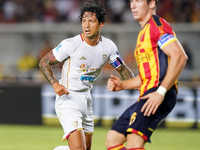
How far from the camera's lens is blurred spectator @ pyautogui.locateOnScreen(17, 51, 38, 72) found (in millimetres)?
12188

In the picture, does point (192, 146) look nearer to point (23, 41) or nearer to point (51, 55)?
point (51, 55)

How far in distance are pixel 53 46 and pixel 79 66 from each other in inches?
324

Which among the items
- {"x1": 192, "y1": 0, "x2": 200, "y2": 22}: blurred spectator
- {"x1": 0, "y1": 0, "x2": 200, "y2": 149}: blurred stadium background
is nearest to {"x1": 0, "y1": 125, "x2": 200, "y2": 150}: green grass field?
{"x1": 0, "y1": 0, "x2": 200, "y2": 149}: blurred stadium background

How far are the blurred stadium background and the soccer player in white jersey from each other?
4036 mm

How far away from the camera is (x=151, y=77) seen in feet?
11.6

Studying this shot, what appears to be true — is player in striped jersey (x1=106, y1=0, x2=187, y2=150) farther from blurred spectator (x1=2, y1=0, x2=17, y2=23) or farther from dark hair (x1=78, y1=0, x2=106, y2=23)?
blurred spectator (x1=2, y1=0, x2=17, y2=23)

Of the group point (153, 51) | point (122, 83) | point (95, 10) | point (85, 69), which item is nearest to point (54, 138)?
point (85, 69)

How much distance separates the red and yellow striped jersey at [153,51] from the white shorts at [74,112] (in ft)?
3.81

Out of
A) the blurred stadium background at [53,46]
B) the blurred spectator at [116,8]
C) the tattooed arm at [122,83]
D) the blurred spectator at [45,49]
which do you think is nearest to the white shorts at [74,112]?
the tattooed arm at [122,83]

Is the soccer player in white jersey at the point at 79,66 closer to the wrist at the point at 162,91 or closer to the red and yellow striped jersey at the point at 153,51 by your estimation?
the red and yellow striped jersey at the point at 153,51

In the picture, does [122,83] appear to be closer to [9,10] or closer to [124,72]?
[124,72]

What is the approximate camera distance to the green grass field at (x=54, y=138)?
7.09m

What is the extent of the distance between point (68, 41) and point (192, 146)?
3.89m

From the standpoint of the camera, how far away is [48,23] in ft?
43.0
